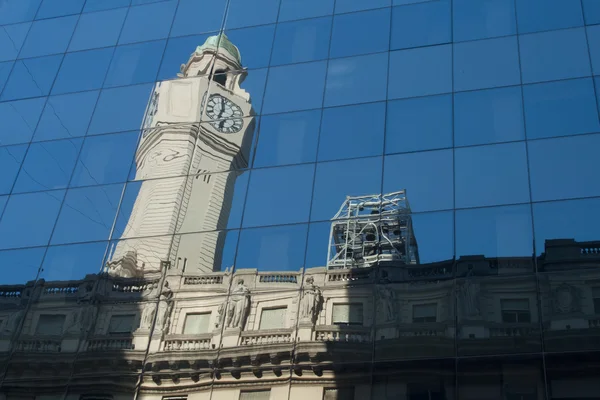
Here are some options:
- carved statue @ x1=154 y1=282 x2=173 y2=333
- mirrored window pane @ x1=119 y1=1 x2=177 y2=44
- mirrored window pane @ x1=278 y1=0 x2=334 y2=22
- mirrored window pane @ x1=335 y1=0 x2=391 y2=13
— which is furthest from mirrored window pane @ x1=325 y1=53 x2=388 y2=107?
carved statue @ x1=154 y1=282 x2=173 y2=333

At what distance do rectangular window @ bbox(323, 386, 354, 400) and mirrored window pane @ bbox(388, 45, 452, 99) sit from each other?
11510 millimetres

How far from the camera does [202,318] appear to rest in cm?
2783

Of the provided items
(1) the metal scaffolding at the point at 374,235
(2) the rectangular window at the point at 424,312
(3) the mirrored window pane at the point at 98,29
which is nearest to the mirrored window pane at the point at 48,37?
(3) the mirrored window pane at the point at 98,29

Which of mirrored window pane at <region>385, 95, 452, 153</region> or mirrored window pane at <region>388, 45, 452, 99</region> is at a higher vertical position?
mirrored window pane at <region>388, 45, 452, 99</region>

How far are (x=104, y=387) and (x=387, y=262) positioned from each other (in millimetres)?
10199

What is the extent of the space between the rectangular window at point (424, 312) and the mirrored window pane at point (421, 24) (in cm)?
1149

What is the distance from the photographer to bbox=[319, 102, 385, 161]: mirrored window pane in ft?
97.7

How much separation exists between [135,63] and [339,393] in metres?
18.2

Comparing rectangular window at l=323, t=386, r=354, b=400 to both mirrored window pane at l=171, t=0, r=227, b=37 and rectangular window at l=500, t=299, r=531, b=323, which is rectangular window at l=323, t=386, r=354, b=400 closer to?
rectangular window at l=500, t=299, r=531, b=323

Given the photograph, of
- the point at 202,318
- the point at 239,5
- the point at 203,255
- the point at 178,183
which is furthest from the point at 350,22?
the point at 202,318

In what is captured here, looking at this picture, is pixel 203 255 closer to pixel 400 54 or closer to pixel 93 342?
pixel 93 342

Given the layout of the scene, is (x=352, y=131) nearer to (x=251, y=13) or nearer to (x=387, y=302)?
(x=387, y=302)

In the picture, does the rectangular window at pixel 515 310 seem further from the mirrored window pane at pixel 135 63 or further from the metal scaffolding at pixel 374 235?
the mirrored window pane at pixel 135 63

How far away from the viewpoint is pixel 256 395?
1025 inches
